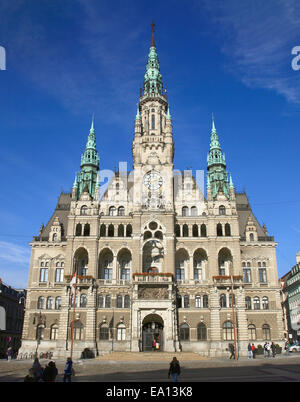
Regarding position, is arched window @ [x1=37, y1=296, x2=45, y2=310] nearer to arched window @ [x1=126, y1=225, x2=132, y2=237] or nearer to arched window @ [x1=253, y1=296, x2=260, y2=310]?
arched window @ [x1=126, y1=225, x2=132, y2=237]

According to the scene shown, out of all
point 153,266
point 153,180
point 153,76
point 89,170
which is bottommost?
point 153,266

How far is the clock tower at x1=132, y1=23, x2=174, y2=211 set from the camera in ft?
210

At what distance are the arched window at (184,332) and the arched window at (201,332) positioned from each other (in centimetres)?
156

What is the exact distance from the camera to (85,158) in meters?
71.6

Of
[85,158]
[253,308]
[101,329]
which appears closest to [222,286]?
[253,308]

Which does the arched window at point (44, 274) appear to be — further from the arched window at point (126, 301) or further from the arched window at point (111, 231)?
the arched window at point (126, 301)

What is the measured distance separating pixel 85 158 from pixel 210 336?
3861 centimetres

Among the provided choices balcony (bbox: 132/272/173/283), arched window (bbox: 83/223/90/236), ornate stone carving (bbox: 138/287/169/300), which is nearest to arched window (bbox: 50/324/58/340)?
arched window (bbox: 83/223/90/236)

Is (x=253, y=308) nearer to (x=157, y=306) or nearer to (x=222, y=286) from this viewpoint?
(x=222, y=286)

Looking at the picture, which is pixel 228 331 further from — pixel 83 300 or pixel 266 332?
pixel 83 300

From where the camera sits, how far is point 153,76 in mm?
76062

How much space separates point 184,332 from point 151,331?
5158mm

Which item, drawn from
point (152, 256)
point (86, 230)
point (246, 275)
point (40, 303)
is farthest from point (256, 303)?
point (40, 303)

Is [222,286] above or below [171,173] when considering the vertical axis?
below
